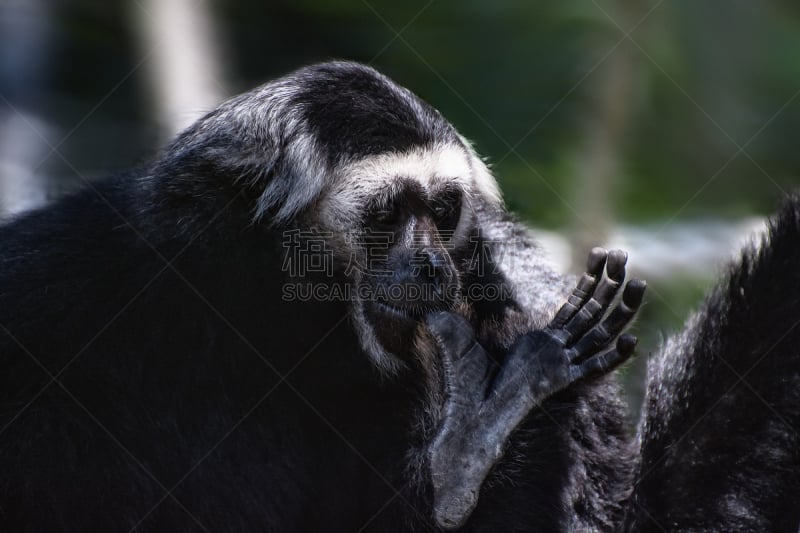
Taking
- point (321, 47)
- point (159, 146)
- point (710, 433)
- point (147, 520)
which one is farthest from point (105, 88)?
point (710, 433)

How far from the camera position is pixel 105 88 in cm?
1549

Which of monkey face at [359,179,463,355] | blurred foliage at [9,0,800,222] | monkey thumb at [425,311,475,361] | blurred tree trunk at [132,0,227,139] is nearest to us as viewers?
monkey thumb at [425,311,475,361]

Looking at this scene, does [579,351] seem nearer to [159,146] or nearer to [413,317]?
[413,317]

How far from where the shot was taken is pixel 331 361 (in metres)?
5.98

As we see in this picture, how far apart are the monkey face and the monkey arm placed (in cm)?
48

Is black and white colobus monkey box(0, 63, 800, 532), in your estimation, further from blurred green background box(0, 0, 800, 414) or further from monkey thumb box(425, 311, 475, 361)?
blurred green background box(0, 0, 800, 414)

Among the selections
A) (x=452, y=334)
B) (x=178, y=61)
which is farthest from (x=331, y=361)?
(x=178, y=61)

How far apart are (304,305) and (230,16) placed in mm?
10316

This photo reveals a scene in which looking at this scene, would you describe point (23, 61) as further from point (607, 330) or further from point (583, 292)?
point (607, 330)

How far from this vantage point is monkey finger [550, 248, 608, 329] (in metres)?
5.48

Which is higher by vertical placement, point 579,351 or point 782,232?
point 782,232

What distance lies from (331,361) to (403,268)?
72cm

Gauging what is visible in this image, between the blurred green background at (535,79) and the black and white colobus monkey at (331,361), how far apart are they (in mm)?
7385

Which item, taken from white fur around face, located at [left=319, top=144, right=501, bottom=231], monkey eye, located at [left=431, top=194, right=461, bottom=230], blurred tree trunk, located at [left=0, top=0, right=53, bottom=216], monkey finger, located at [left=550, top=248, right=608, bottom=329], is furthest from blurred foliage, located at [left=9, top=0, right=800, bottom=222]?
monkey finger, located at [left=550, top=248, right=608, bottom=329]
